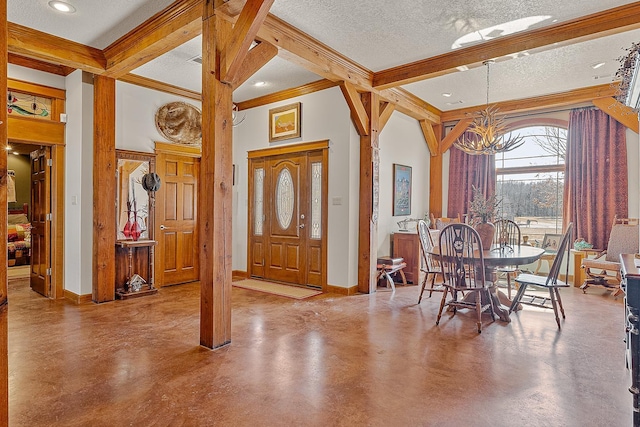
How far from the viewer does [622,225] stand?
5219 mm

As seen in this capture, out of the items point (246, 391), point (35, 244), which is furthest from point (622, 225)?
point (35, 244)

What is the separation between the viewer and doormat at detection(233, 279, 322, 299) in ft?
16.5

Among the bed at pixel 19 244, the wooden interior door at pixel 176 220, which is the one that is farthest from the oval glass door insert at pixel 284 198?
the bed at pixel 19 244

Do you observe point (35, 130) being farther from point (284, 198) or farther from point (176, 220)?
point (284, 198)

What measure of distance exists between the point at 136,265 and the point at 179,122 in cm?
214

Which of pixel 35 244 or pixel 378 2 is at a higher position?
pixel 378 2

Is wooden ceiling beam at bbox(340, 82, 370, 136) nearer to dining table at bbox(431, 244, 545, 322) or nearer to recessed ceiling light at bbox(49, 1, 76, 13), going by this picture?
dining table at bbox(431, 244, 545, 322)

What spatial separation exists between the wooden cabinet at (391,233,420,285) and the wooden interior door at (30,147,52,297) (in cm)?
491

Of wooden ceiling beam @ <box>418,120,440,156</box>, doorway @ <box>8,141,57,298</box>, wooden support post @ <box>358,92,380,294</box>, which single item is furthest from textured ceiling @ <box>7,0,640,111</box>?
doorway @ <box>8,141,57,298</box>

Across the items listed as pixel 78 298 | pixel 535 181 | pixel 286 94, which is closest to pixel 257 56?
pixel 286 94

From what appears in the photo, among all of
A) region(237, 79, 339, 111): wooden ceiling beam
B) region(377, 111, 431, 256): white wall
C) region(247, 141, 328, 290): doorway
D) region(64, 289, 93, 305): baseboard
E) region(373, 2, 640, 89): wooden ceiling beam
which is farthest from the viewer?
region(377, 111, 431, 256): white wall

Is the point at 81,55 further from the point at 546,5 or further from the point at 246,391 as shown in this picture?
the point at 546,5

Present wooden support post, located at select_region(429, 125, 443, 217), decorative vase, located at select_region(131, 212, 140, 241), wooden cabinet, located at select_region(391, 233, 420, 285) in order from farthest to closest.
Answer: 1. wooden support post, located at select_region(429, 125, 443, 217)
2. wooden cabinet, located at select_region(391, 233, 420, 285)
3. decorative vase, located at select_region(131, 212, 140, 241)

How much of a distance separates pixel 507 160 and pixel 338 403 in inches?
231
